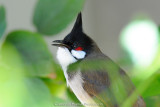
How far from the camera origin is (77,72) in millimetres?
554

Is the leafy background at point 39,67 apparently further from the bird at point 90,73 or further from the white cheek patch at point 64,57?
the white cheek patch at point 64,57

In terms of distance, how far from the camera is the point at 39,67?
0.35 meters

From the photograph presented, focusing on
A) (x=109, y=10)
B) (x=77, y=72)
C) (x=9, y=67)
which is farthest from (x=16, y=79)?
(x=109, y=10)

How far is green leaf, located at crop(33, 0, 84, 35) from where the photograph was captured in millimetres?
369

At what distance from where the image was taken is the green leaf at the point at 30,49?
0.34 meters

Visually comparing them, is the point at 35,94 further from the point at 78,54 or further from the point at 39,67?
the point at 78,54

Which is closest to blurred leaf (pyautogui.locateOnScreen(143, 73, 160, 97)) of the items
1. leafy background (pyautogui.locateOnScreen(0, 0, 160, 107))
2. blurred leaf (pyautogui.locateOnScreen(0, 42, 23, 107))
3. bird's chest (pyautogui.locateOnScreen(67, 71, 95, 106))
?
leafy background (pyautogui.locateOnScreen(0, 0, 160, 107))

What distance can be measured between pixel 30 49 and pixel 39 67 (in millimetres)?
25

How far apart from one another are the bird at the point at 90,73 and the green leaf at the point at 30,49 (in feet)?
0.23

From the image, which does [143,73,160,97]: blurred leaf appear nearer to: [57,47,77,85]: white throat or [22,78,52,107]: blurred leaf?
[22,78,52,107]: blurred leaf

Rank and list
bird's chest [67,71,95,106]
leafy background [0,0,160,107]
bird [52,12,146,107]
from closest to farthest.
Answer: leafy background [0,0,160,107] < bird [52,12,146,107] < bird's chest [67,71,95,106]

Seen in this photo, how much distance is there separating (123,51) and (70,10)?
94 millimetres

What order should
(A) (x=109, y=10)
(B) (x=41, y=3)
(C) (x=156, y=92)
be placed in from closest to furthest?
1. (C) (x=156, y=92)
2. (B) (x=41, y=3)
3. (A) (x=109, y=10)

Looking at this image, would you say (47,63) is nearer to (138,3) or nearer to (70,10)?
(70,10)
